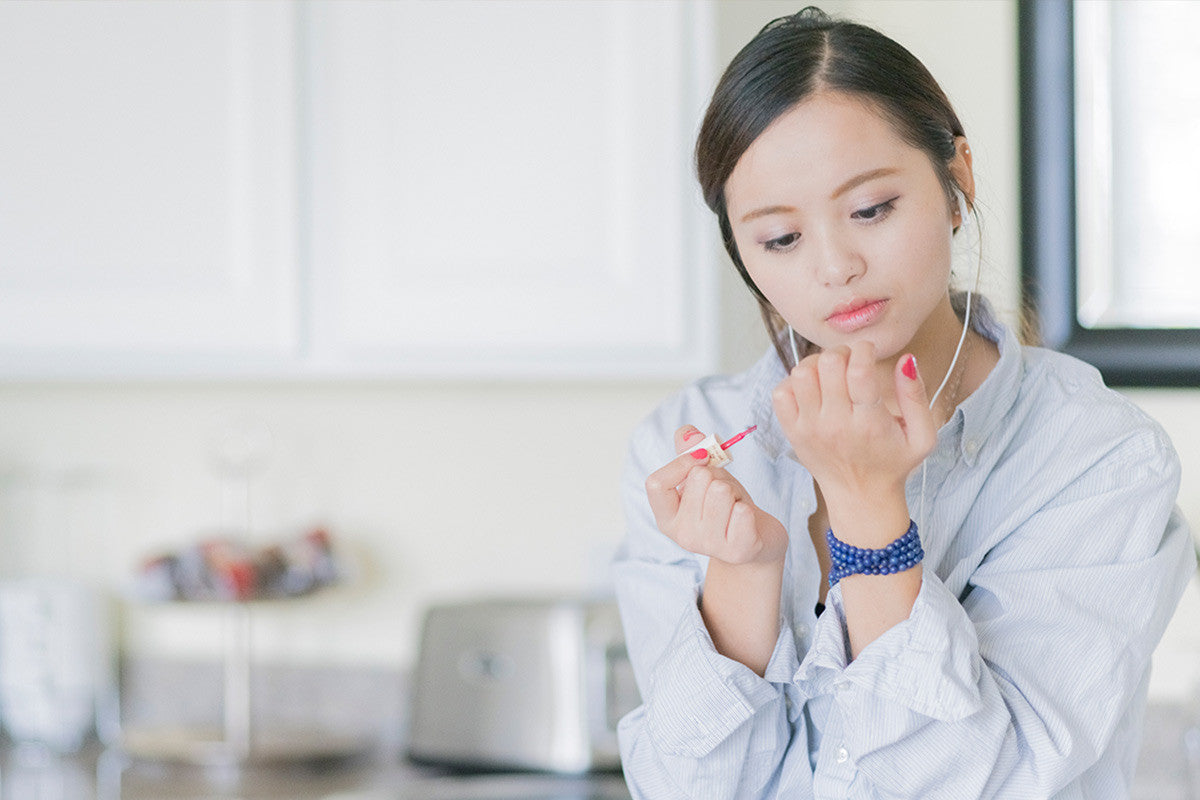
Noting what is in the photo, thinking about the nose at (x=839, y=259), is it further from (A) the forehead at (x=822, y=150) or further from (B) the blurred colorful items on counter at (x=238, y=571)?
(B) the blurred colorful items on counter at (x=238, y=571)

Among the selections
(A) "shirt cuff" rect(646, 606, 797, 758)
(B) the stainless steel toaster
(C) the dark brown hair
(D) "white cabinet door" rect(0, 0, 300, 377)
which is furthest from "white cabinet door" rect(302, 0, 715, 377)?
(A) "shirt cuff" rect(646, 606, 797, 758)

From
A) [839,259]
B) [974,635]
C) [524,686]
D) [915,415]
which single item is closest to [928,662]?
[974,635]

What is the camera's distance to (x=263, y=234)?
5.15 ft

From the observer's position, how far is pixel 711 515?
2.77ft

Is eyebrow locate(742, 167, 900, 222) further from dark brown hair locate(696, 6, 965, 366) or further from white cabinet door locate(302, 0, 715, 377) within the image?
white cabinet door locate(302, 0, 715, 377)

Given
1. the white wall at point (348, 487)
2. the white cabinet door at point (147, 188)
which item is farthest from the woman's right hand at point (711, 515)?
the white wall at point (348, 487)

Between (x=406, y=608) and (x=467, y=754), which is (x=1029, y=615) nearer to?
(x=467, y=754)

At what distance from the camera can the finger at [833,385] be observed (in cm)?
77

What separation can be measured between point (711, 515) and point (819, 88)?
0.30 metres

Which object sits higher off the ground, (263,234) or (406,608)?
(263,234)

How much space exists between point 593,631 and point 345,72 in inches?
30.5

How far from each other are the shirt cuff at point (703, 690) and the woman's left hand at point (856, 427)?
0.15 meters

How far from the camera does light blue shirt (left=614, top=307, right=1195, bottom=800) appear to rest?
80cm

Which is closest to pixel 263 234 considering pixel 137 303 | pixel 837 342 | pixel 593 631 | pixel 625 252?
pixel 137 303
